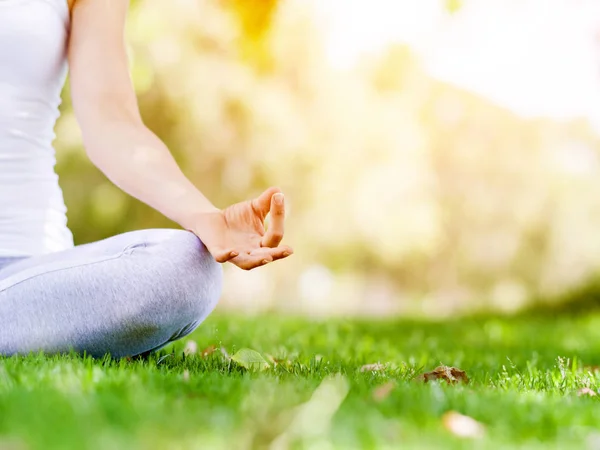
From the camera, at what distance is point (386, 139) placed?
379 inches

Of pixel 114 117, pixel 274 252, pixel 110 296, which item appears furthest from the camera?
pixel 114 117

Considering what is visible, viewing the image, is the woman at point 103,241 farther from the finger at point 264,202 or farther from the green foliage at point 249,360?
the green foliage at point 249,360

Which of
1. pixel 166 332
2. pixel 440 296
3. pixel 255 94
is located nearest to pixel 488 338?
pixel 166 332

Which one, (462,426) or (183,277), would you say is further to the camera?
(183,277)

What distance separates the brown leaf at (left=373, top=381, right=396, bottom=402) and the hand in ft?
1.27

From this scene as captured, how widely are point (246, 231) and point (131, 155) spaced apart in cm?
50

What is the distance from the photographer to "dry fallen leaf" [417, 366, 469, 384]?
2232mm

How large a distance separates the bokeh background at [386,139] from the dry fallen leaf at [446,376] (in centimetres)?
635

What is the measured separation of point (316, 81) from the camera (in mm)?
9461

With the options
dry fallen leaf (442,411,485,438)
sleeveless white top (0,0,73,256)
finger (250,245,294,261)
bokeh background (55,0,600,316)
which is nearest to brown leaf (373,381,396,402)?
dry fallen leaf (442,411,485,438)

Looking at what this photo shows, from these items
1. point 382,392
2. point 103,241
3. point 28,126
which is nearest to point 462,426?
point 382,392

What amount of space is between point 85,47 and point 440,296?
28.4ft

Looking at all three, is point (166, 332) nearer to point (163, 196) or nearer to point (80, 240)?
point (163, 196)

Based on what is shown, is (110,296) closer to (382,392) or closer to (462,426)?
(382,392)
